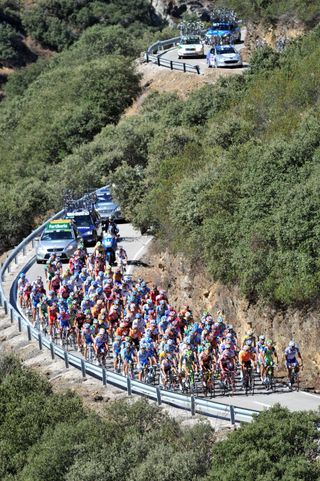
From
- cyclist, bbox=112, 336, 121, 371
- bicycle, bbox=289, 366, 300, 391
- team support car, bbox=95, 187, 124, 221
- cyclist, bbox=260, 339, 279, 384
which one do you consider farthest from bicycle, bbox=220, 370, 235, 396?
team support car, bbox=95, 187, 124, 221

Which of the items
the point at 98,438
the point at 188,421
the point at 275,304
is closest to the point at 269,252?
the point at 275,304

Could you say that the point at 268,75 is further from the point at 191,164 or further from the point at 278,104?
the point at 191,164

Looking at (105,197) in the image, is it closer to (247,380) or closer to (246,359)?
(247,380)

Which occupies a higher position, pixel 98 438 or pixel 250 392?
pixel 98 438

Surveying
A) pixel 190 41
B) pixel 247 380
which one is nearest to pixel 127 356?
pixel 247 380

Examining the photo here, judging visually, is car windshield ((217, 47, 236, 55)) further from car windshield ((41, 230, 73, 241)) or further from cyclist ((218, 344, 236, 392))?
cyclist ((218, 344, 236, 392))

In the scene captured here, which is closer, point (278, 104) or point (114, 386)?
point (114, 386)

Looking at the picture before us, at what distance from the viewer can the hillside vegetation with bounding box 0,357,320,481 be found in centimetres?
1992

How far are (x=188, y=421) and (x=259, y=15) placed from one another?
4430cm

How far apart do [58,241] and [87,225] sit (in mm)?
2297

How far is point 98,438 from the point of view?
22.3 m

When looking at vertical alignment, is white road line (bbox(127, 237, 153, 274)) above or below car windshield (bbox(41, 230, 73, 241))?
below

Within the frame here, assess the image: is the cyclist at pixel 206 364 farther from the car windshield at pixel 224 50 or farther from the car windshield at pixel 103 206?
the car windshield at pixel 224 50

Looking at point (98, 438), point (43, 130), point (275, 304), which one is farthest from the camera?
point (43, 130)
